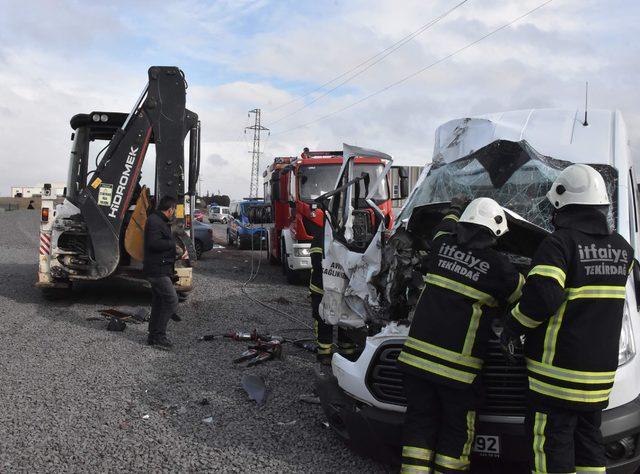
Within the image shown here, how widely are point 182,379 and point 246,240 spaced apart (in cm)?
1501

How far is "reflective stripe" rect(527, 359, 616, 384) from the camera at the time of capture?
9.67ft

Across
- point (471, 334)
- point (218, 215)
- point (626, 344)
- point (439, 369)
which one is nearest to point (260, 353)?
point (439, 369)

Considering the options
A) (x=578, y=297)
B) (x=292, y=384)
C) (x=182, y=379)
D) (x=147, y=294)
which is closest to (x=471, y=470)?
(x=578, y=297)

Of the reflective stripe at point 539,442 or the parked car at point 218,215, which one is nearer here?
the reflective stripe at point 539,442

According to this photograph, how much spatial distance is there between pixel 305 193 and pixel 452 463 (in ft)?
29.1

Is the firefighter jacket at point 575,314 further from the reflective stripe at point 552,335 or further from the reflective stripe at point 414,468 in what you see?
the reflective stripe at point 414,468

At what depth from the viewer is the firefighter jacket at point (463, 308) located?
10.7 feet

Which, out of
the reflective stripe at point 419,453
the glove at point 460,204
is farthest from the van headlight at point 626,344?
the glove at point 460,204

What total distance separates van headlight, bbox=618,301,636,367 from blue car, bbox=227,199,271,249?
46.5 ft

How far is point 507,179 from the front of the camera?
15.0ft

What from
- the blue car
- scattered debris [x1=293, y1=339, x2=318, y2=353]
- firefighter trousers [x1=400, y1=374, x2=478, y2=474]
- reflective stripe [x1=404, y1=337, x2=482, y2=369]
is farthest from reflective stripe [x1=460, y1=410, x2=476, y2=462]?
the blue car

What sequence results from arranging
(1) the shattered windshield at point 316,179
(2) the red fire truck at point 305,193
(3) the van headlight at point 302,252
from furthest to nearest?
(1) the shattered windshield at point 316,179
(3) the van headlight at point 302,252
(2) the red fire truck at point 305,193

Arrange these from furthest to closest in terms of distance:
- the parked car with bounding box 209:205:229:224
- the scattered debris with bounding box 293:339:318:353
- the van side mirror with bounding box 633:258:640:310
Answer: the parked car with bounding box 209:205:229:224 → the scattered debris with bounding box 293:339:318:353 → the van side mirror with bounding box 633:258:640:310

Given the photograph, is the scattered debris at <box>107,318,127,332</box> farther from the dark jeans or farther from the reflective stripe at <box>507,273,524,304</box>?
the reflective stripe at <box>507,273,524,304</box>
